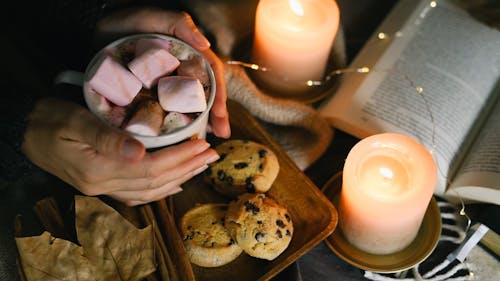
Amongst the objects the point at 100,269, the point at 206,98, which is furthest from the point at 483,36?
the point at 100,269

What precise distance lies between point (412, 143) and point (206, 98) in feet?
0.98

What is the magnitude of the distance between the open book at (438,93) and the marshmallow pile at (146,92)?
0.33 meters

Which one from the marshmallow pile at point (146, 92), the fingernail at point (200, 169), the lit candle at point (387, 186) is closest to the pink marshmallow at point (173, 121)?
the marshmallow pile at point (146, 92)

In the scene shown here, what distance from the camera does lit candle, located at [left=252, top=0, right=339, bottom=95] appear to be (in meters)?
0.96

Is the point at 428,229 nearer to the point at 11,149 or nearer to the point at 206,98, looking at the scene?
the point at 206,98

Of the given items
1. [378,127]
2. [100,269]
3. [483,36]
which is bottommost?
[100,269]

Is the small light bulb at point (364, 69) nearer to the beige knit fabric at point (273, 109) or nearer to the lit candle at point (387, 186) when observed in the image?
the beige knit fabric at point (273, 109)

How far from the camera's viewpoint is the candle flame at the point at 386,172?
799 mm

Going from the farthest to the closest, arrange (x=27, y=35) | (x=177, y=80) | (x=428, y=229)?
(x=27, y=35), (x=428, y=229), (x=177, y=80)

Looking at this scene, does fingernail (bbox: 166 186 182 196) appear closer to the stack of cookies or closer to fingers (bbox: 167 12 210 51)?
the stack of cookies

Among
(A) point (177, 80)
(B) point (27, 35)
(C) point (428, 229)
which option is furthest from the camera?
(B) point (27, 35)

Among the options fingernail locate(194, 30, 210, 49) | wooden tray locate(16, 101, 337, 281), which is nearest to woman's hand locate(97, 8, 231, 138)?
fingernail locate(194, 30, 210, 49)

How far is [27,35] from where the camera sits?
1.00 meters

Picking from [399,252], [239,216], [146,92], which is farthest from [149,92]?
[399,252]
